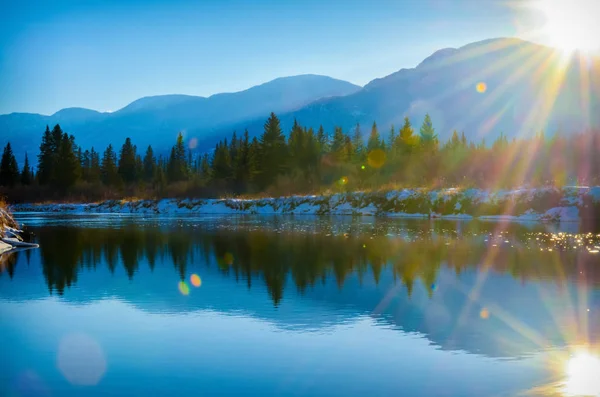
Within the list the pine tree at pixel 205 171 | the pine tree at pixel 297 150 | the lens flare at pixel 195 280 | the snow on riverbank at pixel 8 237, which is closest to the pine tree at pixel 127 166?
the pine tree at pixel 205 171

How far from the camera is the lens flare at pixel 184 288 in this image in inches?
563

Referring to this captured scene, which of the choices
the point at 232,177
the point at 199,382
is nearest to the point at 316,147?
the point at 232,177

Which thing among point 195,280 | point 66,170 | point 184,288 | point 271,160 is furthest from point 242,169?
point 184,288

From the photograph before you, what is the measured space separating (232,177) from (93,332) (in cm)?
7969

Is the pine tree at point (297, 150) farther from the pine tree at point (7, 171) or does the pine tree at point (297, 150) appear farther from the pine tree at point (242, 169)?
the pine tree at point (7, 171)

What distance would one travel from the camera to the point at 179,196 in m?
79.7

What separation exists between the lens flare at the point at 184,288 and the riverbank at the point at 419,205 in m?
32.1

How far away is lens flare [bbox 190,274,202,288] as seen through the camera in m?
15.5

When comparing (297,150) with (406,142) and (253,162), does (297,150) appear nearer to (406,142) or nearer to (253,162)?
(253,162)

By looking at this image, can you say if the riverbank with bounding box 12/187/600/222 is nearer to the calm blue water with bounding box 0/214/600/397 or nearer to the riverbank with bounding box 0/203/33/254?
the calm blue water with bounding box 0/214/600/397

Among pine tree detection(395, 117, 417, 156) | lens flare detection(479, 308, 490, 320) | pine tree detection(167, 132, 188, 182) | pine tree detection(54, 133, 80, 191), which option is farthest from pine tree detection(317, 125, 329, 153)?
lens flare detection(479, 308, 490, 320)

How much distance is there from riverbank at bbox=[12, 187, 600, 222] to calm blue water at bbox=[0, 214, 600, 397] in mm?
21054

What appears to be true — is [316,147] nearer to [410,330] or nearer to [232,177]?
[232,177]

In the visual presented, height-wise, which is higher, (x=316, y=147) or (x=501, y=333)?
(x=316, y=147)
